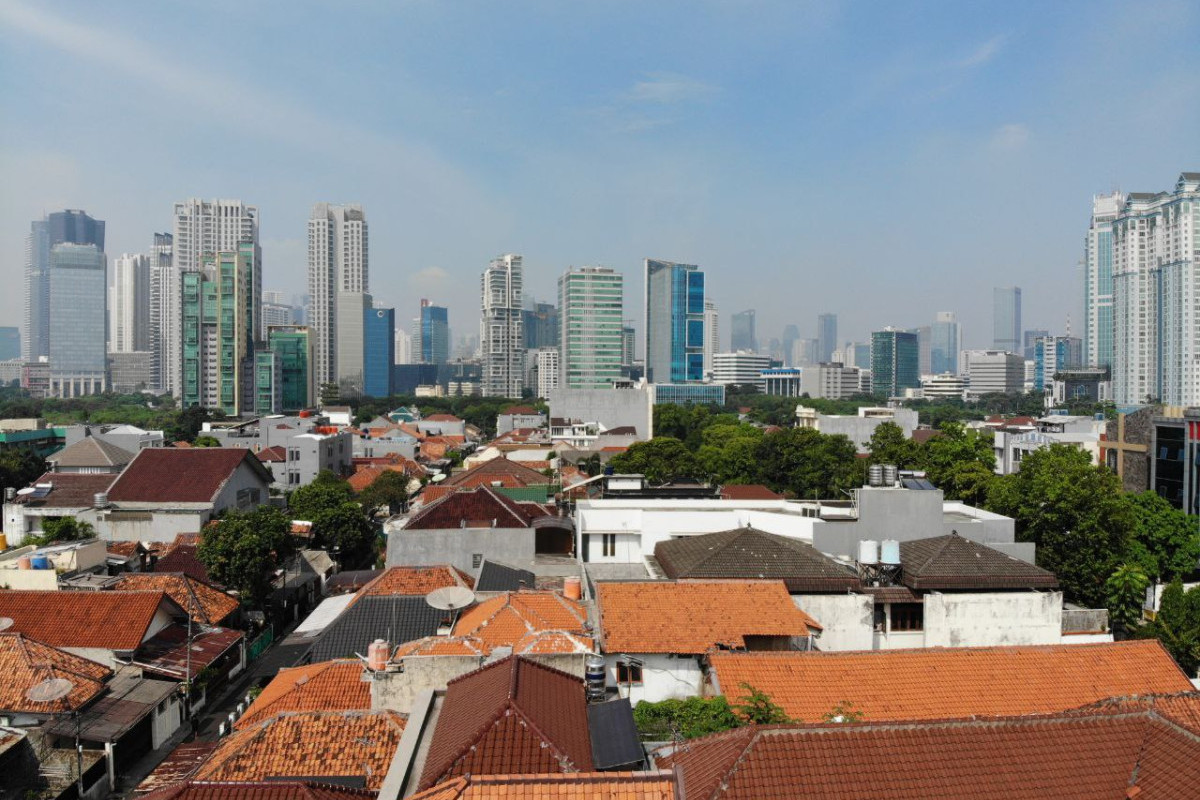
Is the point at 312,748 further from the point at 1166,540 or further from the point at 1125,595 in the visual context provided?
the point at 1166,540

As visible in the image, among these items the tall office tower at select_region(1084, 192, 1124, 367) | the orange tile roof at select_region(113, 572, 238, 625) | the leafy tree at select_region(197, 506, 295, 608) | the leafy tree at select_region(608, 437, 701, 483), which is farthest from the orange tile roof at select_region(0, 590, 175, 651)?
the tall office tower at select_region(1084, 192, 1124, 367)

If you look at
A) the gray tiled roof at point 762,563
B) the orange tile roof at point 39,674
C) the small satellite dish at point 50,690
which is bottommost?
the orange tile roof at point 39,674

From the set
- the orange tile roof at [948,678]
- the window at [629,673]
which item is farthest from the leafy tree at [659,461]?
the orange tile roof at [948,678]

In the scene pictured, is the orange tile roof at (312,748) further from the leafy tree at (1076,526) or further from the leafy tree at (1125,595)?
the leafy tree at (1076,526)

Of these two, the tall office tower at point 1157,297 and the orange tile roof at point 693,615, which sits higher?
the tall office tower at point 1157,297

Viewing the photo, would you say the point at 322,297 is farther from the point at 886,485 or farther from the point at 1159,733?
the point at 1159,733
